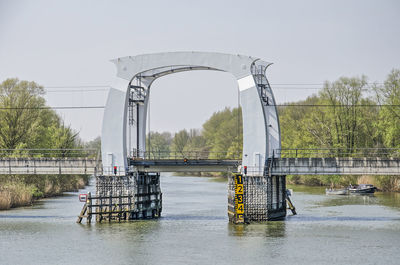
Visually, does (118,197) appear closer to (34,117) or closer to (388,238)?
(388,238)

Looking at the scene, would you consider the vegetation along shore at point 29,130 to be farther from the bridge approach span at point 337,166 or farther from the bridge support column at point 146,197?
the bridge approach span at point 337,166

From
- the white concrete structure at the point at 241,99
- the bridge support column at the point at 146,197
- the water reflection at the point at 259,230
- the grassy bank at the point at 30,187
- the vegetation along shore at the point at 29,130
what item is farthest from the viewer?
the vegetation along shore at the point at 29,130

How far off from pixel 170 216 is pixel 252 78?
1373cm

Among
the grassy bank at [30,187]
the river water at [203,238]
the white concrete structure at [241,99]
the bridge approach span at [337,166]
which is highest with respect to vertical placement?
the white concrete structure at [241,99]

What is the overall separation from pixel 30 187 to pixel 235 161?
27.2m

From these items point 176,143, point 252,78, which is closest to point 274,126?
point 252,78

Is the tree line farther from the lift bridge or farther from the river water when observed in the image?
the lift bridge

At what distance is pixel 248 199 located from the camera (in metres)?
51.2

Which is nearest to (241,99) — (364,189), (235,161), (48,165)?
(235,161)

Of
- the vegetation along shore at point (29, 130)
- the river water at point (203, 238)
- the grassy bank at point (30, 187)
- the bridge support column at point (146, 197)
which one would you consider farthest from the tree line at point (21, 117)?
the bridge support column at point (146, 197)

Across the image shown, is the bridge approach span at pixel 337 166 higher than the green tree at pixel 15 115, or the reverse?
the green tree at pixel 15 115

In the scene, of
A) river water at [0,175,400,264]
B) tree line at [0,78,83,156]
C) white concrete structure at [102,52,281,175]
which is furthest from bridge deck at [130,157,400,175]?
tree line at [0,78,83,156]

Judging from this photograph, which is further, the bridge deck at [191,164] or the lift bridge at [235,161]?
the bridge deck at [191,164]

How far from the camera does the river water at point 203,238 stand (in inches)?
1512
